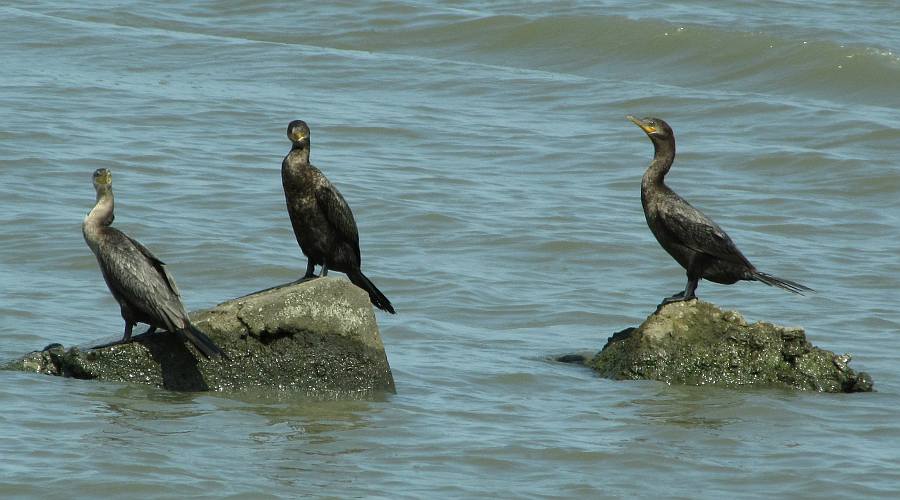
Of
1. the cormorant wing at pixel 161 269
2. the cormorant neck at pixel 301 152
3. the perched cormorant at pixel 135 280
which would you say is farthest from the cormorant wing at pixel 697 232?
the cormorant wing at pixel 161 269

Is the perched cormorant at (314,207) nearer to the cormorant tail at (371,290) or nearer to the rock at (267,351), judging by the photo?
the cormorant tail at (371,290)

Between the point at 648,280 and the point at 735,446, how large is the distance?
4012 millimetres

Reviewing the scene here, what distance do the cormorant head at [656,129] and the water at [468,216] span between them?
1523 millimetres

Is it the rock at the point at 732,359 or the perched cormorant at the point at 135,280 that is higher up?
the perched cormorant at the point at 135,280

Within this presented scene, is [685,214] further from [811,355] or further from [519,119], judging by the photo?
[519,119]

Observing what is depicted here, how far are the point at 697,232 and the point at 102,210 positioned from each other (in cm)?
336

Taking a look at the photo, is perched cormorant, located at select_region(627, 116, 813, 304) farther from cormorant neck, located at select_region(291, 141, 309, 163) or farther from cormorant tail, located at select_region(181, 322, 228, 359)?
cormorant tail, located at select_region(181, 322, 228, 359)

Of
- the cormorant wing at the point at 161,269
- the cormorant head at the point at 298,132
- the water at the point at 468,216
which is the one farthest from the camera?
the cormorant head at the point at 298,132

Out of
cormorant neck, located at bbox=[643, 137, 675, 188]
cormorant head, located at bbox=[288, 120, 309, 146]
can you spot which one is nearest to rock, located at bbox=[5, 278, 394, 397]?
cormorant head, located at bbox=[288, 120, 309, 146]

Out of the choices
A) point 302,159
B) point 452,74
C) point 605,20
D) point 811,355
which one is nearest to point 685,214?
point 811,355

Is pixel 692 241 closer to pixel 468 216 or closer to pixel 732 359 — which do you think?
pixel 732 359

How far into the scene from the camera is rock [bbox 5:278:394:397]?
26.2 ft

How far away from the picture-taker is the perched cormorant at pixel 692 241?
881 centimetres

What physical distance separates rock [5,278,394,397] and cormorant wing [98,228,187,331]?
25 centimetres
